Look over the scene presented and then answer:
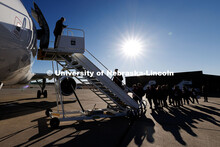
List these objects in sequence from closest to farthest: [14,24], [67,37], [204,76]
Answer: [14,24] < [67,37] < [204,76]

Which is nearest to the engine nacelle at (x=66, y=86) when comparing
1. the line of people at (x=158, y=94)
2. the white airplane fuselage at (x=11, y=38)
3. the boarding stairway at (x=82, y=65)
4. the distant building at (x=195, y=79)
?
the boarding stairway at (x=82, y=65)

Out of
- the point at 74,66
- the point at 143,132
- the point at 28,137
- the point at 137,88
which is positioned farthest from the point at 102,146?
the point at 137,88

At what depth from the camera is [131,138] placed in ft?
13.0

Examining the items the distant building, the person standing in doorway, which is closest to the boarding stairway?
the person standing in doorway

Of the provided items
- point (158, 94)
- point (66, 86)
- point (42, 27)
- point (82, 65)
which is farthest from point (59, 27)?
point (158, 94)

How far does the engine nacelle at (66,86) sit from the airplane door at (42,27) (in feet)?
5.95

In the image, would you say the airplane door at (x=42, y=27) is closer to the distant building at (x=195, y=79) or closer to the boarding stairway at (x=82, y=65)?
the boarding stairway at (x=82, y=65)

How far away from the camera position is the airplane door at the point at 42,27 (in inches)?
238

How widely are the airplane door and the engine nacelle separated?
181 cm

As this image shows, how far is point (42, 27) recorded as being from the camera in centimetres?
630

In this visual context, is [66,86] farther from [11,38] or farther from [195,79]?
[195,79]

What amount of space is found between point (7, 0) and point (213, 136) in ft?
24.8

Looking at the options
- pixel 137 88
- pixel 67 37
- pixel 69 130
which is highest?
pixel 67 37

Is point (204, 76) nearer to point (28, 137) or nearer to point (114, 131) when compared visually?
point (114, 131)
